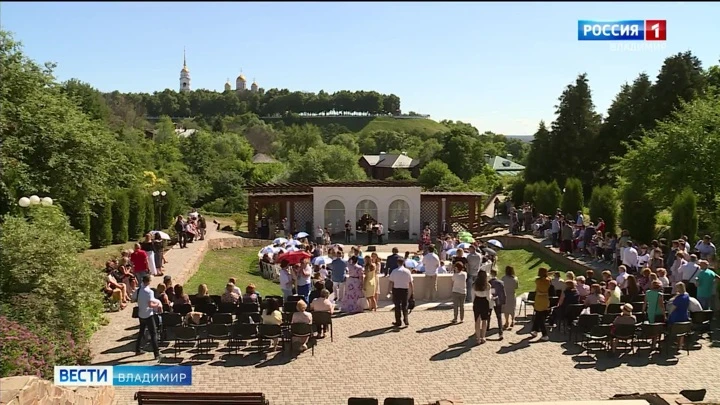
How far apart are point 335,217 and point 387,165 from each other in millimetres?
52335

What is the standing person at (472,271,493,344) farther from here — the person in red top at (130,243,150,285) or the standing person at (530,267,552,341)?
the person in red top at (130,243,150,285)

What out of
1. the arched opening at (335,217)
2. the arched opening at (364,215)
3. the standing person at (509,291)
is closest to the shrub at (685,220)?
the standing person at (509,291)

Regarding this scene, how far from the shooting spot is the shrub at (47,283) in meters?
11.4

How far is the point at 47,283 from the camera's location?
39.7ft

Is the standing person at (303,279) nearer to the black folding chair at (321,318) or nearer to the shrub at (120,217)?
the black folding chair at (321,318)

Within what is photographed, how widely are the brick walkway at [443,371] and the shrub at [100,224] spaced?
40.7ft

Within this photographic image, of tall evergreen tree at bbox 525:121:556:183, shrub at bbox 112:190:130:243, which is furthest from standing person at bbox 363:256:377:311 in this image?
tall evergreen tree at bbox 525:121:556:183

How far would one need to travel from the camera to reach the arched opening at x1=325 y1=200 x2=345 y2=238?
3419 cm

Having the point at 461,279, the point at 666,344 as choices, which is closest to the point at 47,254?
the point at 461,279

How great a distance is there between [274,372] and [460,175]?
6026 cm

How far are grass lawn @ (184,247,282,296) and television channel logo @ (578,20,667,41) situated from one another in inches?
481

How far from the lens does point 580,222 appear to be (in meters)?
24.7

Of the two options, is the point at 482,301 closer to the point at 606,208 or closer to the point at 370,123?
the point at 606,208

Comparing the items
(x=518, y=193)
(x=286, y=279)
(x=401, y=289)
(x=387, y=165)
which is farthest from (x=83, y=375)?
(x=387, y=165)
